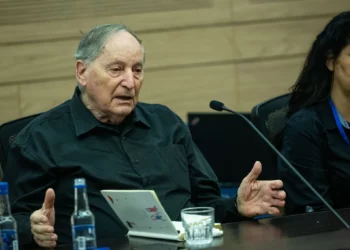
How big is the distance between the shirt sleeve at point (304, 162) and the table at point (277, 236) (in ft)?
1.74

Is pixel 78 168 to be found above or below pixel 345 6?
below

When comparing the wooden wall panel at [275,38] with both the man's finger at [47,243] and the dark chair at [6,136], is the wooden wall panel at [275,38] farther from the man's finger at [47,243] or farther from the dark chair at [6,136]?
the man's finger at [47,243]

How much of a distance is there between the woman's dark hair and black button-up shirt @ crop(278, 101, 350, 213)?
11cm

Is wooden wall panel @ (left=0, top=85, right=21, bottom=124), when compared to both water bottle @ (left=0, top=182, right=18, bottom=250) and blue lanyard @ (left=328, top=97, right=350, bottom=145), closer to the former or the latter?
blue lanyard @ (left=328, top=97, right=350, bottom=145)

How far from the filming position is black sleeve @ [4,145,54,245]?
2705mm

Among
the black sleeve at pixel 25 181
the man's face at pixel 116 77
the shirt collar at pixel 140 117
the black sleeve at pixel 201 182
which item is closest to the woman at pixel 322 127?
the black sleeve at pixel 201 182

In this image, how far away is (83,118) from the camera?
2.92 metres

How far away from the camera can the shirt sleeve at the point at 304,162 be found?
10.5ft

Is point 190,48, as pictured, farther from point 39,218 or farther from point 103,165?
point 39,218

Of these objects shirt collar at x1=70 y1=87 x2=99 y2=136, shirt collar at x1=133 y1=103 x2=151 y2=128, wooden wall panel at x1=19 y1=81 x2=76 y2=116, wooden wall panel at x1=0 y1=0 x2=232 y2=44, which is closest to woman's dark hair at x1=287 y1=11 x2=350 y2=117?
shirt collar at x1=133 y1=103 x2=151 y2=128

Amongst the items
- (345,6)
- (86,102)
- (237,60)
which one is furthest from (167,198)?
(345,6)

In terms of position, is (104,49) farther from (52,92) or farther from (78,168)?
(52,92)

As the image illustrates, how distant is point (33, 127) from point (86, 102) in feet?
0.81

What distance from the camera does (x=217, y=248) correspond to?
213cm
